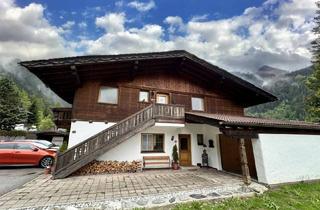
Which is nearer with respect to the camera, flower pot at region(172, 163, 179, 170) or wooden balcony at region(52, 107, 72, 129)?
flower pot at region(172, 163, 179, 170)

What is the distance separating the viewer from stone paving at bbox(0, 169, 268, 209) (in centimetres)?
493

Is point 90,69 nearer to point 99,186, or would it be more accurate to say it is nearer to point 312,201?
point 99,186

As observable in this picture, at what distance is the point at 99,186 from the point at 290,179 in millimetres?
7897

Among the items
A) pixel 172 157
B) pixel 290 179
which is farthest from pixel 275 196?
pixel 172 157

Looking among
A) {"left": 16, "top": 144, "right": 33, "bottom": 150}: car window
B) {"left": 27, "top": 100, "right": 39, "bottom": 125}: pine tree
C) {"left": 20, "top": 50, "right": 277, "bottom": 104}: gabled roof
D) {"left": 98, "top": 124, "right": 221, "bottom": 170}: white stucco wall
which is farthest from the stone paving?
{"left": 27, "top": 100, "right": 39, "bottom": 125}: pine tree

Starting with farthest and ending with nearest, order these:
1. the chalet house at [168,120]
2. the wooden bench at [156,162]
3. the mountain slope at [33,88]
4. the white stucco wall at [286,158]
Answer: the mountain slope at [33,88] < the wooden bench at [156,162] < the chalet house at [168,120] < the white stucco wall at [286,158]

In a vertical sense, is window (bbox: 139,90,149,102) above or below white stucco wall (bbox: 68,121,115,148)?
above

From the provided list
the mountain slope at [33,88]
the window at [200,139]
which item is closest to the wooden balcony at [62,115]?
the window at [200,139]

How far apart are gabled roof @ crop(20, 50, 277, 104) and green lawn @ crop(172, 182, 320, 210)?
772 centimetres

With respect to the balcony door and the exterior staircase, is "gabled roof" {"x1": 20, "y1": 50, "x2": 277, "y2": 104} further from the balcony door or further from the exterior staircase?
the exterior staircase

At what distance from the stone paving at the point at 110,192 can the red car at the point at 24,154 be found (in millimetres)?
3890

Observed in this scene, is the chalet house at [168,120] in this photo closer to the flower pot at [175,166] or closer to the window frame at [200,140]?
the window frame at [200,140]

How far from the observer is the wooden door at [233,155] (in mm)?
8425

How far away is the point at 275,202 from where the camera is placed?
5.53 m
